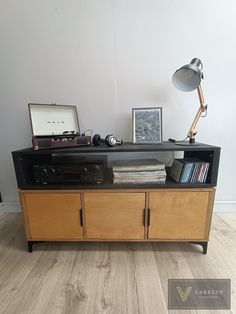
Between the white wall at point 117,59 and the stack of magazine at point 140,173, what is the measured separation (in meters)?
0.46

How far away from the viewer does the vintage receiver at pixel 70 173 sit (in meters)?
1.19

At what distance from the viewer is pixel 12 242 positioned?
4.62 feet

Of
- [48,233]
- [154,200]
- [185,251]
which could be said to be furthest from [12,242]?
[185,251]

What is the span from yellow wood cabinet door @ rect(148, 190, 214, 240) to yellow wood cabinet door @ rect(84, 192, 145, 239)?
91 mm

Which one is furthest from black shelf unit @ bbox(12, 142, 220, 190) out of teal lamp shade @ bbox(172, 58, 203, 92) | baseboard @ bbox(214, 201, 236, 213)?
baseboard @ bbox(214, 201, 236, 213)

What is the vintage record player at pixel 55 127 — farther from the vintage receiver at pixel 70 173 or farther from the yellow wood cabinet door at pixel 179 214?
the yellow wood cabinet door at pixel 179 214

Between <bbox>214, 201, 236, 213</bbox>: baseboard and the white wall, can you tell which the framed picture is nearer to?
the white wall

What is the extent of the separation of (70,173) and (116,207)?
0.40 metres

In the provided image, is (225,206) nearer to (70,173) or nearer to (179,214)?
(179,214)

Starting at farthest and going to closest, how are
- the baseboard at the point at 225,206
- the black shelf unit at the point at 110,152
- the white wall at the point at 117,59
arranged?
1. the baseboard at the point at 225,206
2. the white wall at the point at 117,59
3. the black shelf unit at the point at 110,152

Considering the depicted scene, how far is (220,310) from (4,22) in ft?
8.10

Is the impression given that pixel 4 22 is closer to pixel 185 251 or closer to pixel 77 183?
pixel 77 183

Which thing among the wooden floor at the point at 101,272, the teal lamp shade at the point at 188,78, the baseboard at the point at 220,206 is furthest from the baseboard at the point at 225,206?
the teal lamp shade at the point at 188,78

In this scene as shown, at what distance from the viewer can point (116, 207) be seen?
1206mm
